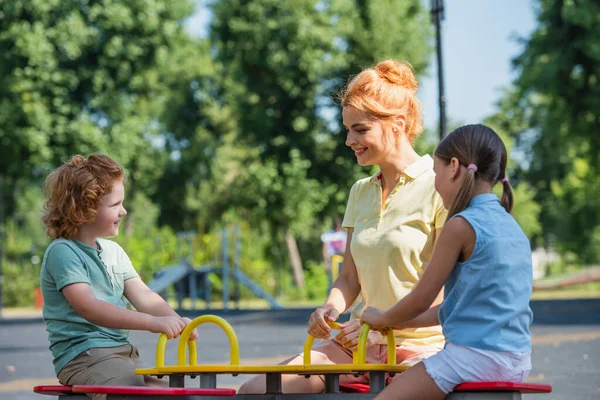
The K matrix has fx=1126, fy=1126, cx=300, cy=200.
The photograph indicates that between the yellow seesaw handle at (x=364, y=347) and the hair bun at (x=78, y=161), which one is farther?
the hair bun at (x=78, y=161)

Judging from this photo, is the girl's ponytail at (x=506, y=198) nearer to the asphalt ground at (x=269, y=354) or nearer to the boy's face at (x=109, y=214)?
the boy's face at (x=109, y=214)

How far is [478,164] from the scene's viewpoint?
334 centimetres

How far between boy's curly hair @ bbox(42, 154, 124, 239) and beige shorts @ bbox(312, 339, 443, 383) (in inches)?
37.8

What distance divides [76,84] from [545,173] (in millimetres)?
39751

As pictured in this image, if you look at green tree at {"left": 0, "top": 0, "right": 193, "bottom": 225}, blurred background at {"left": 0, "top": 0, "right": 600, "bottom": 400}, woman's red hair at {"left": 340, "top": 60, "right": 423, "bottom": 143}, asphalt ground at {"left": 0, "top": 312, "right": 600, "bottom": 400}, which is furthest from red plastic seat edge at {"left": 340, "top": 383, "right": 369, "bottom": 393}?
green tree at {"left": 0, "top": 0, "right": 193, "bottom": 225}

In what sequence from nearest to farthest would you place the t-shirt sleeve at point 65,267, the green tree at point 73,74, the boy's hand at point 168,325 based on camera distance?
the boy's hand at point 168,325
the t-shirt sleeve at point 65,267
the green tree at point 73,74

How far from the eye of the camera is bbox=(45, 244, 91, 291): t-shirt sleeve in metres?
3.85

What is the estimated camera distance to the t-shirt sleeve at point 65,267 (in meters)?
3.85

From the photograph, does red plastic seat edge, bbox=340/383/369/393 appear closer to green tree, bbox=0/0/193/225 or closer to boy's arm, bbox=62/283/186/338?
boy's arm, bbox=62/283/186/338

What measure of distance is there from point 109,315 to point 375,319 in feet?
2.98

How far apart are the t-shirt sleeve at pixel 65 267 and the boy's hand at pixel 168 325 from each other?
331 millimetres

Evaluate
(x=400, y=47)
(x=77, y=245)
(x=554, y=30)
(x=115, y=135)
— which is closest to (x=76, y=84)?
(x=115, y=135)

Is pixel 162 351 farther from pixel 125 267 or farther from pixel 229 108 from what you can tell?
pixel 229 108

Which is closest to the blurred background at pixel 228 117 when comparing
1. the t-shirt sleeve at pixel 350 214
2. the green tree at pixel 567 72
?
the green tree at pixel 567 72
